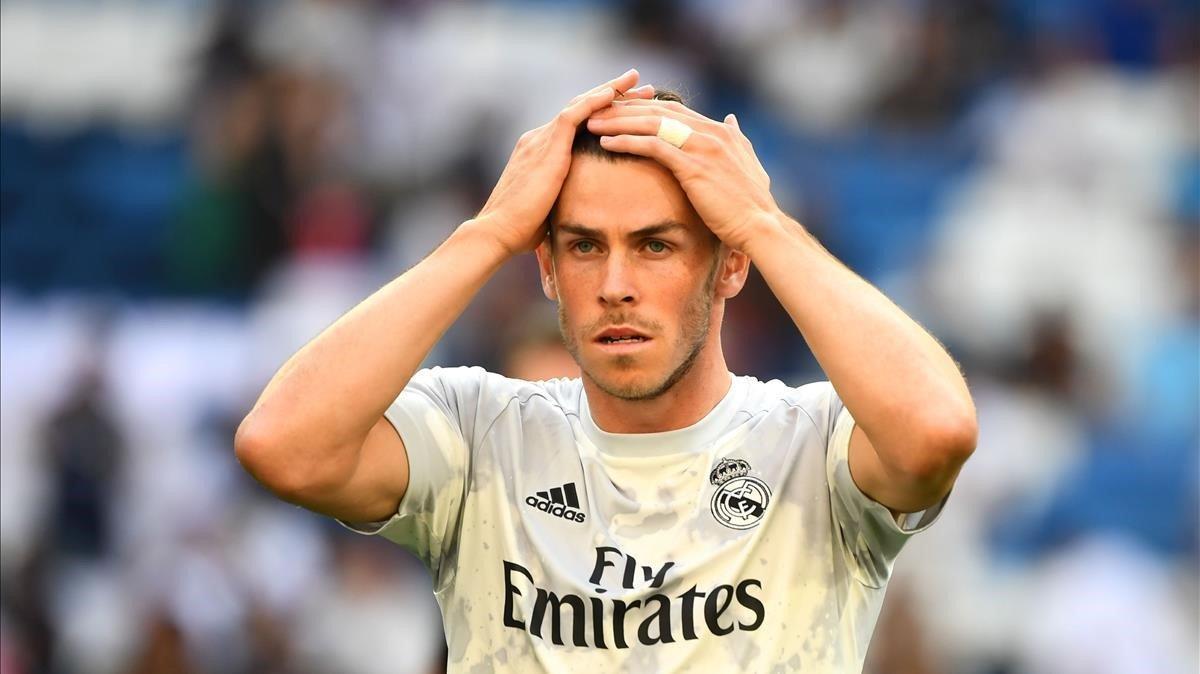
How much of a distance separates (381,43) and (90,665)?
14.5ft

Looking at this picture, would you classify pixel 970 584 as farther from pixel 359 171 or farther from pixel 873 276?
pixel 359 171

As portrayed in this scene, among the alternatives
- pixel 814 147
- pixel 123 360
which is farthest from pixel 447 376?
Answer: pixel 814 147

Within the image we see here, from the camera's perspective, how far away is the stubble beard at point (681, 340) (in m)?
3.65

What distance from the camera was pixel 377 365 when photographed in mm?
3561

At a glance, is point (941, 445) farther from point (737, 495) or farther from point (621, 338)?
point (621, 338)

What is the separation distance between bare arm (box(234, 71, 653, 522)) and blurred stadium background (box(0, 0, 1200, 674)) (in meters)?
3.99

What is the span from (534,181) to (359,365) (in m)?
0.54

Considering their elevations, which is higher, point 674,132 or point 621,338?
point 674,132

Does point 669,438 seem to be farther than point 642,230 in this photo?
Yes

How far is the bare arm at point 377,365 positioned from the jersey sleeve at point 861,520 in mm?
761

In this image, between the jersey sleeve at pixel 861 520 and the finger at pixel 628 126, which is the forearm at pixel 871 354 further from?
the finger at pixel 628 126

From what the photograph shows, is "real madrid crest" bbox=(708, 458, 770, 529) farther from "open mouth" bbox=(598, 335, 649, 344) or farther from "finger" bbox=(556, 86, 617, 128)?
"finger" bbox=(556, 86, 617, 128)

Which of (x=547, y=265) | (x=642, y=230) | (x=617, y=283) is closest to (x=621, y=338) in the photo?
(x=617, y=283)

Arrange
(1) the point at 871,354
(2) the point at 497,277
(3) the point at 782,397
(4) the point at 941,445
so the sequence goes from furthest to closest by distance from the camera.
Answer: (2) the point at 497,277
(3) the point at 782,397
(1) the point at 871,354
(4) the point at 941,445
